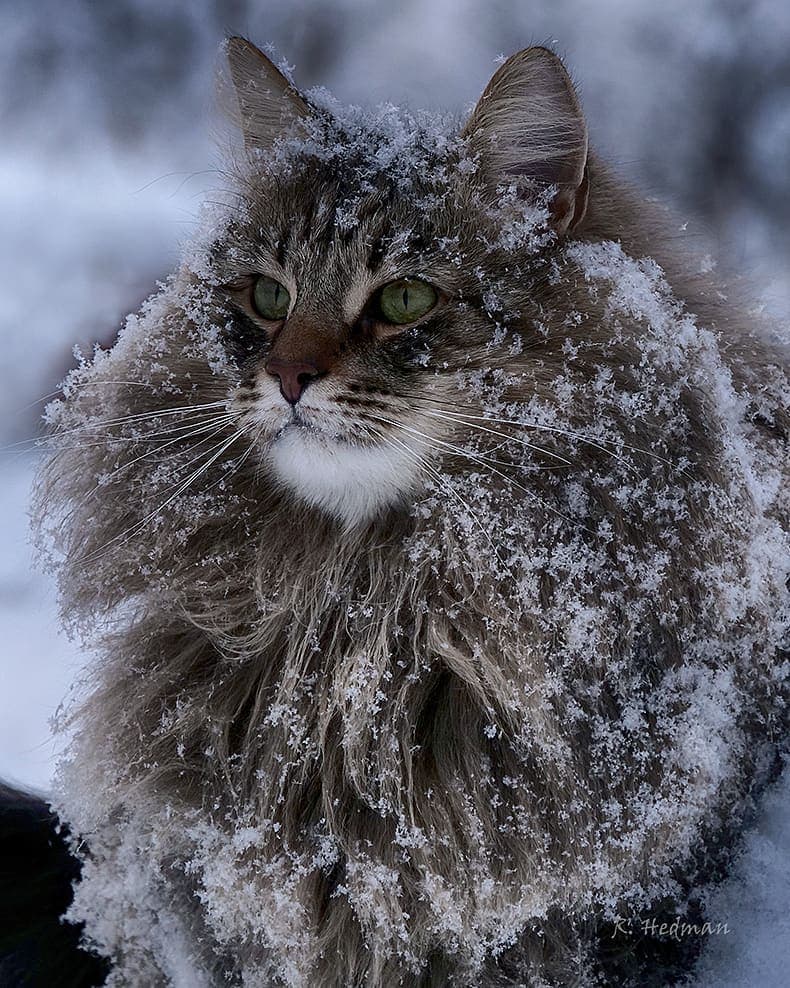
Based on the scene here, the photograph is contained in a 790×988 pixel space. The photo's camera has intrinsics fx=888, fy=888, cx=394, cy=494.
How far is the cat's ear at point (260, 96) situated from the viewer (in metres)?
1.25

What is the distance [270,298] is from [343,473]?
31 centimetres

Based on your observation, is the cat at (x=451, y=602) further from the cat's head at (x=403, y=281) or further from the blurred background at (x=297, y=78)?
the blurred background at (x=297, y=78)

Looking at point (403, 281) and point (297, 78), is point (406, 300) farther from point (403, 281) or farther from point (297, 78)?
point (297, 78)

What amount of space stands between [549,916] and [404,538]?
0.47 meters

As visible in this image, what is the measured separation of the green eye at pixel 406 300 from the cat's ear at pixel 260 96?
312 mm

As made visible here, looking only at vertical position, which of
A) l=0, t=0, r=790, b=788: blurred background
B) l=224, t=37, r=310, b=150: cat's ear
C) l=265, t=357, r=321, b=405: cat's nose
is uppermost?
l=0, t=0, r=790, b=788: blurred background

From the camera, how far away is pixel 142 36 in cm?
184

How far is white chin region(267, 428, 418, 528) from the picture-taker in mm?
1093

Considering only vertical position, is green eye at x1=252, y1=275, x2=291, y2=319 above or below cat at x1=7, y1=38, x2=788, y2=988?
above

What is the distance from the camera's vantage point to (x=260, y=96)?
1283 mm

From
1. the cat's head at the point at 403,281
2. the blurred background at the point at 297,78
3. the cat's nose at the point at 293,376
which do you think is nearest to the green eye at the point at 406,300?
the cat's head at the point at 403,281

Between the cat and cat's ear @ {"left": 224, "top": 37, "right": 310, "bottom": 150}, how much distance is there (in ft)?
0.11
